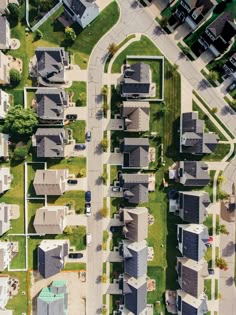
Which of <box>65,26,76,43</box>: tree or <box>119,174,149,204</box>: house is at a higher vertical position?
<box>65,26,76,43</box>: tree

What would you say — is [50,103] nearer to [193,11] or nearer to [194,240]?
[193,11]

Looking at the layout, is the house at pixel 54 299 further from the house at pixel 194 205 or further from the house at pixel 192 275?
the house at pixel 194 205

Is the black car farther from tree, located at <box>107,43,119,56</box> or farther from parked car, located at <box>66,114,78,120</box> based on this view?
tree, located at <box>107,43,119,56</box>

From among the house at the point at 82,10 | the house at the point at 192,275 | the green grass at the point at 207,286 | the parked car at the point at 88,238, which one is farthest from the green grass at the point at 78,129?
the green grass at the point at 207,286

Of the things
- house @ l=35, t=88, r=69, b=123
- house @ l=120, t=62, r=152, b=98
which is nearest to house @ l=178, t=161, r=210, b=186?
house @ l=120, t=62, r=152, b=98

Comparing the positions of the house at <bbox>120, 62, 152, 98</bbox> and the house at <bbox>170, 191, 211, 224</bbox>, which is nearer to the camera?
the house at <bbox>120, 62, 152, 98</bbox>

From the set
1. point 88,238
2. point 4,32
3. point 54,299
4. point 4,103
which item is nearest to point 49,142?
point 4,103

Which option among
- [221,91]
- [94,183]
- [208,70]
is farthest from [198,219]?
→ [208,70]
